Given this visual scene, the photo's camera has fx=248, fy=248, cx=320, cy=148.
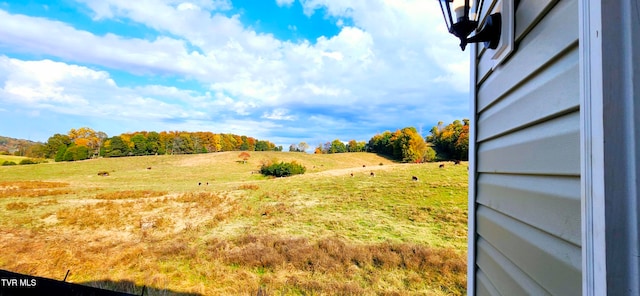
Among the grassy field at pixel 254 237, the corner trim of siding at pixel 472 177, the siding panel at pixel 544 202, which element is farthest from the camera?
the grassy field at pixel 254 237

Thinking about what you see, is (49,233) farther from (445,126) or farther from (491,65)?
(445,126)

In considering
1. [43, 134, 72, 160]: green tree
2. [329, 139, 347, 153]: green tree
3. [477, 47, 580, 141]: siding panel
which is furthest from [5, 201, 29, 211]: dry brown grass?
[329, 139, 347, 153]: green tree

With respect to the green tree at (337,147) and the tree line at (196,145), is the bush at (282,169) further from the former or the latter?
the green tree at (337,147)

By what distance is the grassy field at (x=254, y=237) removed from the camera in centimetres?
357

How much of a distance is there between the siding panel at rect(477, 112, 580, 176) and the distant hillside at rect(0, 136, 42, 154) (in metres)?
26.5

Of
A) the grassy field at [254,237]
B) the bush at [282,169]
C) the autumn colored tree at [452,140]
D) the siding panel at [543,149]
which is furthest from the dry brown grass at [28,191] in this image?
the autumn colored tree at [452,140]

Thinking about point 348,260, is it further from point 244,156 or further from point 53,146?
point 53,146

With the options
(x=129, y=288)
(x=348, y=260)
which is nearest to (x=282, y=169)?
(x=348, y=260)

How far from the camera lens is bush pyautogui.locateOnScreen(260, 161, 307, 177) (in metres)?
14.1

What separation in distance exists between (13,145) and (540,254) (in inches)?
1203

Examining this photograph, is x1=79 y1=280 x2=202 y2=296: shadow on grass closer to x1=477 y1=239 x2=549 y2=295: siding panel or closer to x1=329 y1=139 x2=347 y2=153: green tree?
x1=477 y1=239 x2=549 y2=295: siding panel

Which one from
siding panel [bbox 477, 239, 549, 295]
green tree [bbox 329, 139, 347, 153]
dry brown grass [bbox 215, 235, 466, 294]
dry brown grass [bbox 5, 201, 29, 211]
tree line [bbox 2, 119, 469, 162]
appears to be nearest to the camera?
siding panel [bbox 477, 239, 549, 295]

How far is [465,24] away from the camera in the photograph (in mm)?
1018

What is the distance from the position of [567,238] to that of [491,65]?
32.7 inches
